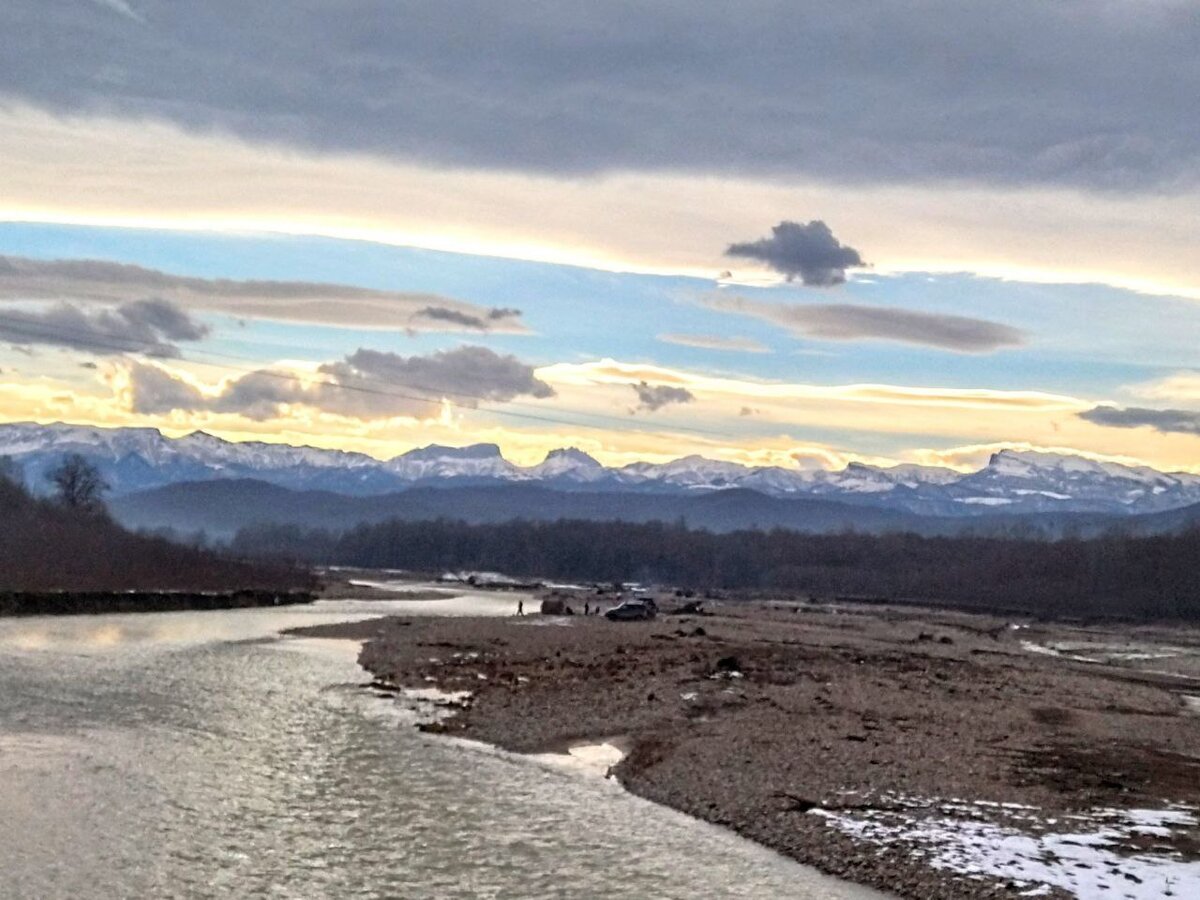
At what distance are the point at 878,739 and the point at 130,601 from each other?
84263mm

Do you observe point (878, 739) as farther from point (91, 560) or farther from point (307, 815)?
point (91, 560)

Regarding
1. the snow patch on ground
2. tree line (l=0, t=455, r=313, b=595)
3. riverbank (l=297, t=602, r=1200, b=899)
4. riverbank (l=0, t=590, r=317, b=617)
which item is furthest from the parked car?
the snow patch on ground

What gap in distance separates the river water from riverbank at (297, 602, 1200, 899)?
1.95 m

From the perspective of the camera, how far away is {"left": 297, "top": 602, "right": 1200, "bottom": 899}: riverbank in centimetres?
2381

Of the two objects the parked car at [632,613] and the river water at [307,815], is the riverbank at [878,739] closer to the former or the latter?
the river water at [307,815]

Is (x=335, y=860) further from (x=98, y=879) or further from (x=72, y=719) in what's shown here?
(x=72, y=719)

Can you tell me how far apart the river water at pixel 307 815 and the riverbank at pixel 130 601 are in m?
52.9

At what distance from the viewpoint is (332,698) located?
4525cm

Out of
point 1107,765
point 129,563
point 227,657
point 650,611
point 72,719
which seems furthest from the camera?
point 129,563

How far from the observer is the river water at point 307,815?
21.9 meters

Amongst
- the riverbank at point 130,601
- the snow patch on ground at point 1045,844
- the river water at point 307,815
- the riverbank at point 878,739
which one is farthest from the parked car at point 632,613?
the snow patch on ground at point 1045,844

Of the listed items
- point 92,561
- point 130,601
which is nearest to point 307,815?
point 130,601

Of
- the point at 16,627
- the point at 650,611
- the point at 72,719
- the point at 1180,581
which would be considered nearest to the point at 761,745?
the point at 72,719

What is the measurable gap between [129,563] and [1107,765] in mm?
116724
